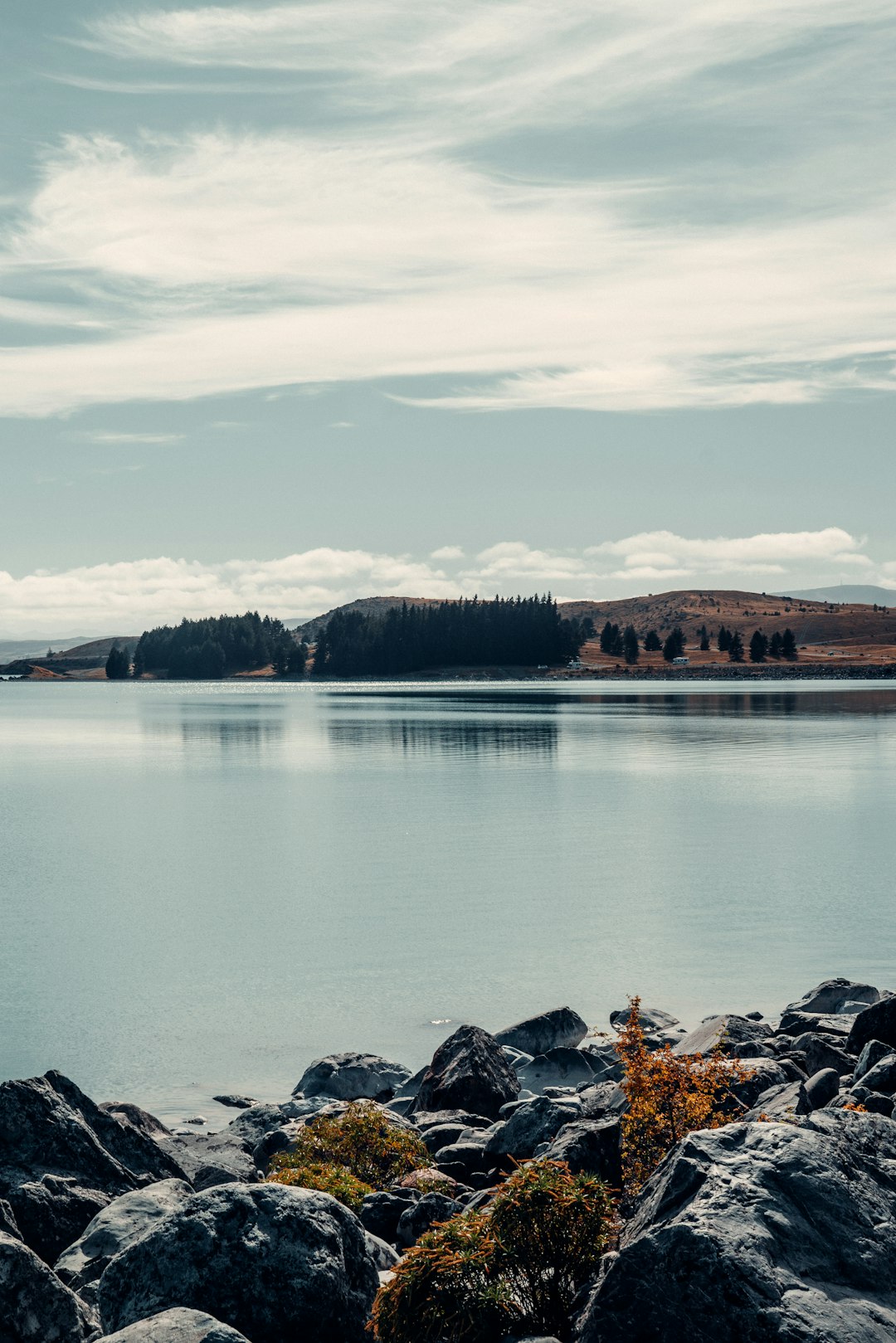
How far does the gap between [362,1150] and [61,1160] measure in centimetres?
307

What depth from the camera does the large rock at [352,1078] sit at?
A: 17688 millimetres

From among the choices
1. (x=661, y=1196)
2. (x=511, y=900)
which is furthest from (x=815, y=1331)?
(x=511, y=900)

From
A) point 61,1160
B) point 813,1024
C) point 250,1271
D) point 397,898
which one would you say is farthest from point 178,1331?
point 397,898

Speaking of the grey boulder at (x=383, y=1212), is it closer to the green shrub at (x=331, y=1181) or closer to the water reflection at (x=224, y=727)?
the green shrub at (x=331, y=1181)

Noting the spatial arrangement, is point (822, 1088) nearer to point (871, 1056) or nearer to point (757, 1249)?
point (871, 1056)

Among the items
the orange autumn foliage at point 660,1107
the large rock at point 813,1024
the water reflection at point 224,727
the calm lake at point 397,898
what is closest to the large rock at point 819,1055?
the large rock at point 813,1024

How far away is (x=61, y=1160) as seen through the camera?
11.9 m

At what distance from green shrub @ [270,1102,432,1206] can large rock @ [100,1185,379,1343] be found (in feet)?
13.9

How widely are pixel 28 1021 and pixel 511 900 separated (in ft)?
46.2

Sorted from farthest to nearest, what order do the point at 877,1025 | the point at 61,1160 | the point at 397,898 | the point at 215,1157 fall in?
the point at 397,898
the point at 877,1025
the point at 215,1157
the point at 61,1160

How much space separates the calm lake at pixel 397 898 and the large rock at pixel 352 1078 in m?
0.90

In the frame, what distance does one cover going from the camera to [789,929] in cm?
2919

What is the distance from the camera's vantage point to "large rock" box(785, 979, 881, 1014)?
68.7 feet

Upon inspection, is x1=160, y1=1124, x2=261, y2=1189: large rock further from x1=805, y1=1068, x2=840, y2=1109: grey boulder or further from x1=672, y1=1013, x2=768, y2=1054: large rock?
x1=805, y1=1068, x2=840, y2=1109: grey boulder
